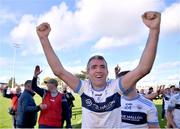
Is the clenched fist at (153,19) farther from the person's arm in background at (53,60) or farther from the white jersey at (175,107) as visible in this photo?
the white jersey at (175,107)

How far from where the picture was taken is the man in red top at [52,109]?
27.9 feet

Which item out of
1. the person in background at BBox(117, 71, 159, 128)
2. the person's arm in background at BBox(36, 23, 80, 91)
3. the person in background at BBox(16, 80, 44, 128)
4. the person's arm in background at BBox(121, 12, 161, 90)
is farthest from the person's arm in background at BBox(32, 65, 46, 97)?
the person's arm in background at BBox(121, 12, 161, 90)

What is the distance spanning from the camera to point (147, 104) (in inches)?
204

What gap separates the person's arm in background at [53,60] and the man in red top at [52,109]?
474 cm

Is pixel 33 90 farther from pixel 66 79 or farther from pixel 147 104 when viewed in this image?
pixel 66 79

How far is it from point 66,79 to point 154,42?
0.96 meters

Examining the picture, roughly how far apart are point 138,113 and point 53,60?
182 centimetres

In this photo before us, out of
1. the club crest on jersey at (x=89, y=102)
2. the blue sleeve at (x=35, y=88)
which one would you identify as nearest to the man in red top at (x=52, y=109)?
the blue sleeve at (x=35, y=88)

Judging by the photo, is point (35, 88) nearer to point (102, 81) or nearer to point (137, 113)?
point (137, 113)

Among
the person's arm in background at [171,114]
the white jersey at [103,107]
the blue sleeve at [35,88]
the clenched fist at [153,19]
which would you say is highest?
the blue sleeve at [35,88]

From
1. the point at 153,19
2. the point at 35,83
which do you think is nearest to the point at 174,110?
the point at 35,83

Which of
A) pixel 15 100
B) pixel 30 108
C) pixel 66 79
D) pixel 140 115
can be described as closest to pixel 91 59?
pixel 66 79

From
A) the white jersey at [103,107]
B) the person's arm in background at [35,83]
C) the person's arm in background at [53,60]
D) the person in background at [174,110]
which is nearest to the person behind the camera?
the white jersey at [103,107]

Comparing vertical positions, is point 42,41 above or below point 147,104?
above
